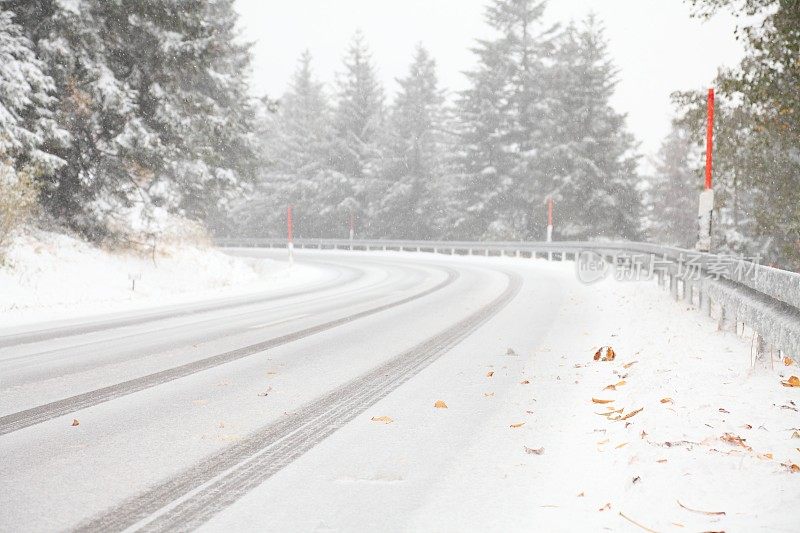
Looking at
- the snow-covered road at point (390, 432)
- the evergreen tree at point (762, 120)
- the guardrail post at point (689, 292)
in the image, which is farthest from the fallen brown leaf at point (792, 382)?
the evergreen tree at point (762, 120)

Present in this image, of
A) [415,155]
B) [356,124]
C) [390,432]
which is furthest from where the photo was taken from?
[356,124]

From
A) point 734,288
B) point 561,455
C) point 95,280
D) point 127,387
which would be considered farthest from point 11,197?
point 734,288

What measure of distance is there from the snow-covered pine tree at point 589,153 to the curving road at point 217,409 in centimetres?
2751

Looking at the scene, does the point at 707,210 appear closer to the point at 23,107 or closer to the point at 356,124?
the point at 23,107

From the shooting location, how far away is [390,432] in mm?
4602

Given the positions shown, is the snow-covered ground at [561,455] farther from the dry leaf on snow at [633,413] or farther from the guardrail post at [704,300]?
the guardrail post at [704,300]

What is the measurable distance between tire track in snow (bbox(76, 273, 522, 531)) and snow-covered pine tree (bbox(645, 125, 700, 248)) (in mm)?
49710

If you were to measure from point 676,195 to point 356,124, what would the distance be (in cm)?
2797

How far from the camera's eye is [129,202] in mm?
18359

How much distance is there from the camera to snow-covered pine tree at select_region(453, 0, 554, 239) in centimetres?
4100

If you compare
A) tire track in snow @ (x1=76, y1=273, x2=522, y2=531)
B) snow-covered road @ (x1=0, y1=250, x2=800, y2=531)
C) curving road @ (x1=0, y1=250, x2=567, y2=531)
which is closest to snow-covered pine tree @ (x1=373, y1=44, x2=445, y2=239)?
curving road @ (x1=0, y1=250, x2=567, y2=531)

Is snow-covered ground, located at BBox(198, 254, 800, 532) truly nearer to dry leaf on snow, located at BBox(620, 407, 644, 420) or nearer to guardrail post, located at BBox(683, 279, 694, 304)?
dry leaf on snow, located at BBox(620, 407, 644, 420)

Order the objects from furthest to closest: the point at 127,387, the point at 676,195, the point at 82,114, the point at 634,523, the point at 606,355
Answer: the point at 676,195, the point at 82,114, the point at 606,355, the point at 127,387, the point at 634,523

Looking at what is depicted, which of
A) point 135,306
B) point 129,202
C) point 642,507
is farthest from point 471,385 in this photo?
point 129,202
